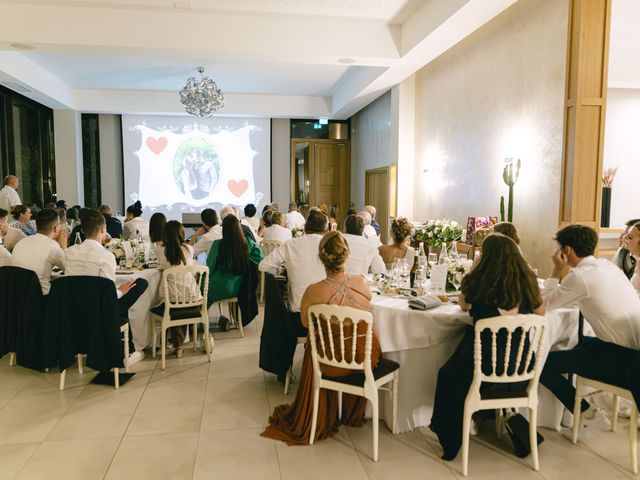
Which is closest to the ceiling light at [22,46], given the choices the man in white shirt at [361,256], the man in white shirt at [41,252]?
the man in white shirt at [41,252]

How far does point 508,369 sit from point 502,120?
192 inches

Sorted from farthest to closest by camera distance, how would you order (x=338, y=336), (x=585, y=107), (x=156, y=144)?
(x=156, y=144) → (x=585, y=107) → (x=338, y=336)

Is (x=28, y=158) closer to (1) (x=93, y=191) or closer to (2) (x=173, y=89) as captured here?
(1) (x=93, y=191)

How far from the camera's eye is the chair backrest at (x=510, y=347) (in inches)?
106

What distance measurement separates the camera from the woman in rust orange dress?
3.02 meters

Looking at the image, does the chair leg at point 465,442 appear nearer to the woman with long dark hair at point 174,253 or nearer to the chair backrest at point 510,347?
the chair backrest at point 510,347

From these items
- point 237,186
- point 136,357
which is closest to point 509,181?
point 136,357

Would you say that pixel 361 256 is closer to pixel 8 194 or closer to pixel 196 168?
pixel 8 194

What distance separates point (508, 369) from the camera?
9.37ft

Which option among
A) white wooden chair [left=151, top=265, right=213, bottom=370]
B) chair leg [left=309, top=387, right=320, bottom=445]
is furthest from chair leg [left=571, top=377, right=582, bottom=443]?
white wooden chair [left=151, top=265, right=213, bottom=370]

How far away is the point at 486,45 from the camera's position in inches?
285

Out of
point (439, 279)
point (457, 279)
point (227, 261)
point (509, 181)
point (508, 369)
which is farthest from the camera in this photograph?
point (509, 181)

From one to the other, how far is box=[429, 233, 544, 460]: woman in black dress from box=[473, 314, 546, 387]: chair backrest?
11 mm

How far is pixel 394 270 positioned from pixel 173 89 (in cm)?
1000
